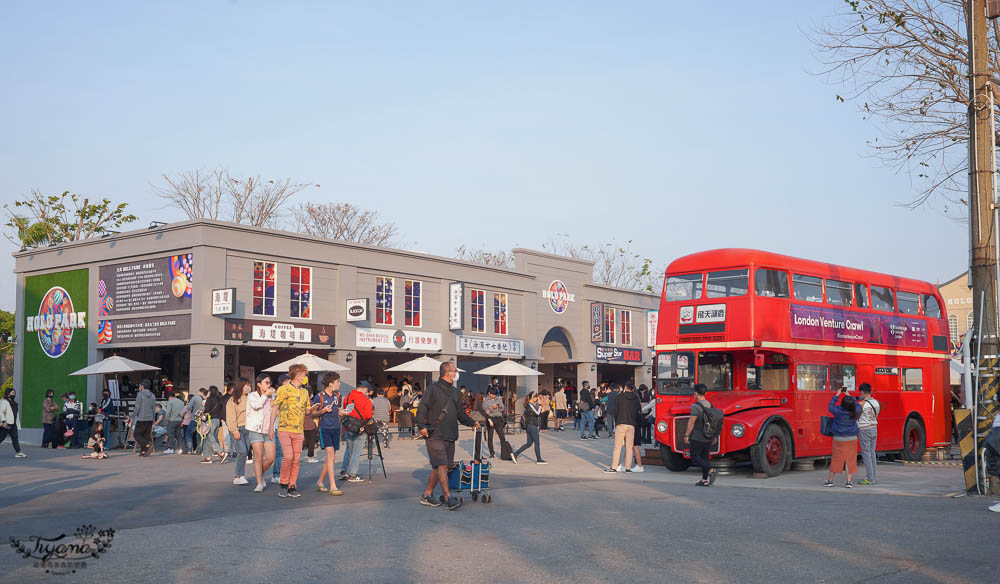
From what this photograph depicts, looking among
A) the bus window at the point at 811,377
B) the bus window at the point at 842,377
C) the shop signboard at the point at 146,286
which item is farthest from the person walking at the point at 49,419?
the bus window at the point at 842,377

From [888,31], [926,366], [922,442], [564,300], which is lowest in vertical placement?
[922,442]

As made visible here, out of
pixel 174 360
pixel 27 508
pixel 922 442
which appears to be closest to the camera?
pixel 27 508

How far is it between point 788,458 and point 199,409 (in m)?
13.6

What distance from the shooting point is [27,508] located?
455 inches

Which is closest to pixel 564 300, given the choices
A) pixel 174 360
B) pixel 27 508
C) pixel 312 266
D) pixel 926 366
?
pixel 312 266

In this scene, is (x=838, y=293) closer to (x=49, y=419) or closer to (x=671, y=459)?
(x=671, y=459)

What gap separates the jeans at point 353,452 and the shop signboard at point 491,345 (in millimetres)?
19246

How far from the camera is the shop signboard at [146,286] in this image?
27797 millimetres

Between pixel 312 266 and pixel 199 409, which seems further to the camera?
pixel 312 266

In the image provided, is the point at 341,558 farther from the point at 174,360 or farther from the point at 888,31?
the point at 174,360

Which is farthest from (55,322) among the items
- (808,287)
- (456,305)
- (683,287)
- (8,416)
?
(808,287)

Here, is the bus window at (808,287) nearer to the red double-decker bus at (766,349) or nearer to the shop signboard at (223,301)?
the red double-decker bus at (766,349)

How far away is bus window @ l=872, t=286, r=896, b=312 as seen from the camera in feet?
65.7

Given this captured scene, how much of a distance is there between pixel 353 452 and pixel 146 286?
16.3 m
